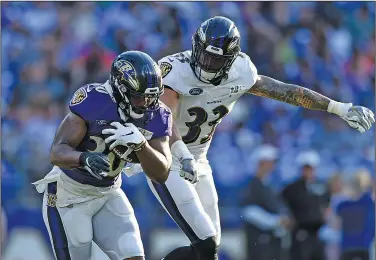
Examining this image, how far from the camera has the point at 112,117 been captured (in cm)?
488

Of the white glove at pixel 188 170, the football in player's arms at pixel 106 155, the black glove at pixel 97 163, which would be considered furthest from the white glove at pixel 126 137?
the white glove at pixel 188 170

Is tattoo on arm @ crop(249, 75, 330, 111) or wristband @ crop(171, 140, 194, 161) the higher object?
wristband @ crop(171, 140, 194, 161)

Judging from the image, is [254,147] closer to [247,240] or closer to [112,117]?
[247,240]

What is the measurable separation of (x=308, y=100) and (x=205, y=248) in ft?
4.49

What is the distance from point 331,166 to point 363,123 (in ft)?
13.9

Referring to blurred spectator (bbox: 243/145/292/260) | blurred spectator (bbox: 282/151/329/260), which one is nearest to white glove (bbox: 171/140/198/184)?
blurred spectator (bbox: 243/145/292/260)

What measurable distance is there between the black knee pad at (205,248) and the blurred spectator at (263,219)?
3.17 m

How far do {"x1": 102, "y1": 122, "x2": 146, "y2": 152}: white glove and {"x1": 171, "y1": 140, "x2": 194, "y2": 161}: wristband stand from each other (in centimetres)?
52

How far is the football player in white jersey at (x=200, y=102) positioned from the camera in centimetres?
568

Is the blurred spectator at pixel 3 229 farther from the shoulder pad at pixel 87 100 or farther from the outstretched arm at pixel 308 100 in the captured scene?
the shoulder pad at pixel 87 100

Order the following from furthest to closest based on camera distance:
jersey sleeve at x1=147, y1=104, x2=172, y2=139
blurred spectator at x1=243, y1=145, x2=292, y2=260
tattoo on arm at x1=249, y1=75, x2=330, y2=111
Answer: blurred spectator at x1=243, y1=145, x2=292, y2=260 < tattoo on arm at x1=249, y1=75, x2=330, y2=111 < jersey sleeve at x1=147, y1=104, x2=172, y2=139

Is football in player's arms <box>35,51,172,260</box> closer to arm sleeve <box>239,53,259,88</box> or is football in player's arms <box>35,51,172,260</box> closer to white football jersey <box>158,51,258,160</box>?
white football jersey <box>158,51,258,160</box>

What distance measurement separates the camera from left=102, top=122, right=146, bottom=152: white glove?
182 inches

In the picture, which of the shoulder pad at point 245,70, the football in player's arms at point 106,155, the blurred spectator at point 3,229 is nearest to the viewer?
the football in player's arms at point 106,155
